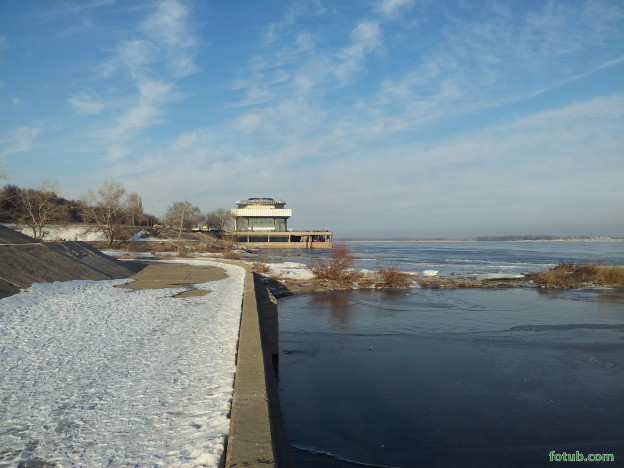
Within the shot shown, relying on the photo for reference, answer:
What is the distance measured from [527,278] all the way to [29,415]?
3397cm

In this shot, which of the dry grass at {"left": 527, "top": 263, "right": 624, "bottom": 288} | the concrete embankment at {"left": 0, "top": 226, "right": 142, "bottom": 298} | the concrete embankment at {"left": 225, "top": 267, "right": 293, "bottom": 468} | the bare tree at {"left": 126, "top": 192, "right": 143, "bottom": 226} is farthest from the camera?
the bare tree at {"left": 126, "top": 192, "right": 143, "bottom": 226}

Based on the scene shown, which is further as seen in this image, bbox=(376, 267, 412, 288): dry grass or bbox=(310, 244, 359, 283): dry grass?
bbox=(310, 244, 359, 283): dry grass

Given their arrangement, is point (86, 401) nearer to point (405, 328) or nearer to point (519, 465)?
point (519, 465)

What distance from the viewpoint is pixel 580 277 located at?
31281 mm

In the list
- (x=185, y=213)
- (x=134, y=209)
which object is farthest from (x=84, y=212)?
(x=185, y=213)

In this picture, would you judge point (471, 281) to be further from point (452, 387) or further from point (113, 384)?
point (113, 384)

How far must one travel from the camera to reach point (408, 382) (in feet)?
31.5

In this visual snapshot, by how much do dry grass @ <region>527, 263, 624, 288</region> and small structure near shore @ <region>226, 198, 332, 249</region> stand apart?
8079 centimetres

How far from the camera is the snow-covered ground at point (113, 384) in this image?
3.99m

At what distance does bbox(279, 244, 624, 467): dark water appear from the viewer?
6.72 meters

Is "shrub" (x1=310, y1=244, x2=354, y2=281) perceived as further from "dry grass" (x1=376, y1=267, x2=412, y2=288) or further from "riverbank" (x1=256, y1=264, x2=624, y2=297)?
"dry grass" (x1=376, y1=267, x2=412, y2=288)

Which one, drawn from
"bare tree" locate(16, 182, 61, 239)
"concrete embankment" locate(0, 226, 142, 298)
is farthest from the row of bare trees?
"concrete embankment" locate(0, 226, 142, 298)

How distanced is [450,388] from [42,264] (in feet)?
48.0

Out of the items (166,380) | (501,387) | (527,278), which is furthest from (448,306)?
(166,380)
